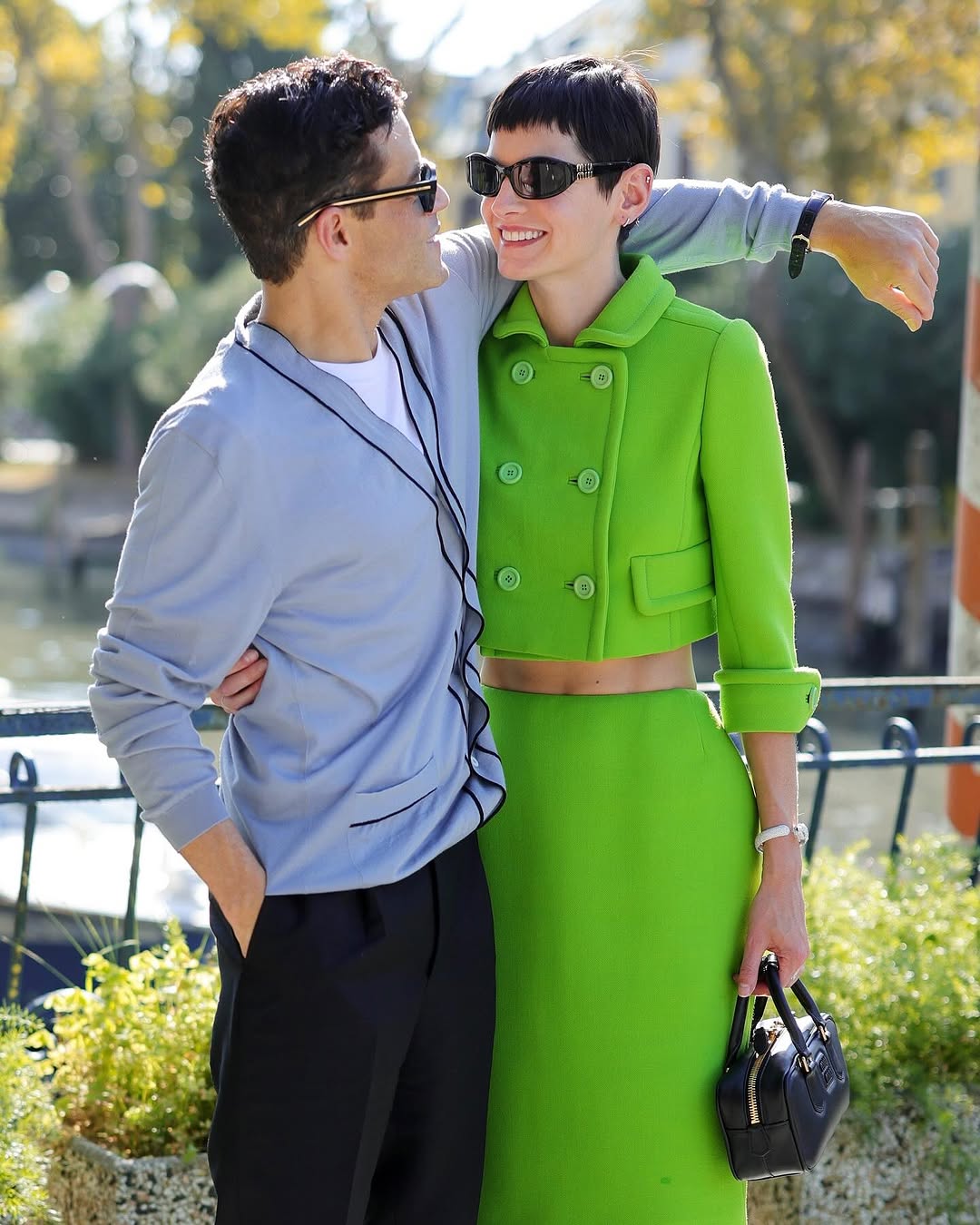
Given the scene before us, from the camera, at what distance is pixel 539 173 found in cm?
205

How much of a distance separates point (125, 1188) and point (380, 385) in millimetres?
1321

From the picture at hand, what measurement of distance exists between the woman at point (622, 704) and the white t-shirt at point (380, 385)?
0.65 ft

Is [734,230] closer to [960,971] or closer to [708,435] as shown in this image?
[708,435]

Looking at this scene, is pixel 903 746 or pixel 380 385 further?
pixel 903 746

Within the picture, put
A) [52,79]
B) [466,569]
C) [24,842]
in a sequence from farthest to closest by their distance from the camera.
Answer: [52,79] < [24,842] < [466,569]

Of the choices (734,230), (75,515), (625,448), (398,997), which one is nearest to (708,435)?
(625,448)

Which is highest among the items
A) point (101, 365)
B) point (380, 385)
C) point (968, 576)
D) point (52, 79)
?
point (52, 79)

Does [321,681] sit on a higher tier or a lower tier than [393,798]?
higher

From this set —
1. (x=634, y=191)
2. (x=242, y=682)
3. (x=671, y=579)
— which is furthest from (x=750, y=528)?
(x=242, y=682)

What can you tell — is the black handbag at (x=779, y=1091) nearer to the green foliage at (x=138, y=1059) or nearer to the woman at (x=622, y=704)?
the woman at (x=622, y=704)

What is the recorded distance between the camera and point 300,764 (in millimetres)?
1851

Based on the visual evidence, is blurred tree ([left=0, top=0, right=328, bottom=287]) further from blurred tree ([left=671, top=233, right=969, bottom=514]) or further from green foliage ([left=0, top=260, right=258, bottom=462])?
blurred tree ([left=671, top=233, right=969, bottom=514])

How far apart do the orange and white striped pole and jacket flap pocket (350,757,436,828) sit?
307 centimetres

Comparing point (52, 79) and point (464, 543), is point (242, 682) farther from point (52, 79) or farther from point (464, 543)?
point (52, 79)
